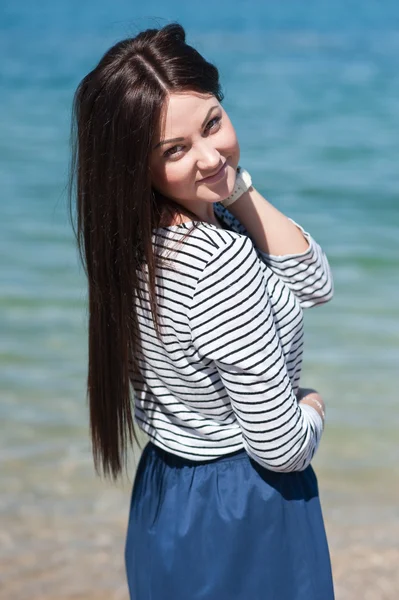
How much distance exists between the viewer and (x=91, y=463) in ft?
12.7

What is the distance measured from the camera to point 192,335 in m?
1.64

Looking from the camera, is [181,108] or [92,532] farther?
[92,532]

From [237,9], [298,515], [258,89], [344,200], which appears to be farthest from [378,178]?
[237,9]

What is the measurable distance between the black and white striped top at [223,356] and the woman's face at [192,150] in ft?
0.28

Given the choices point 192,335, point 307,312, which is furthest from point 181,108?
point 307,312

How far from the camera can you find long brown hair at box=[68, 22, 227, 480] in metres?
1.64

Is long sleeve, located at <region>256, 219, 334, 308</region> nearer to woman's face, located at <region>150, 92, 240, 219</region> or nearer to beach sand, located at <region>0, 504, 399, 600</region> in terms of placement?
woman's face, located at <region>150, 92, 240, 219</region>

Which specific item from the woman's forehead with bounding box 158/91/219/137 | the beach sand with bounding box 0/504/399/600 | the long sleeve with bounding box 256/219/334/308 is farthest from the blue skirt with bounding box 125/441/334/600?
the beach sand with bounding box 0/504/399/600

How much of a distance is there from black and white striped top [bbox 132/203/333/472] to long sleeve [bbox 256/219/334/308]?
209mm

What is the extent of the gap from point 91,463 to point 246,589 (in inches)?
82.1

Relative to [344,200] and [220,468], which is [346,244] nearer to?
[344,200]

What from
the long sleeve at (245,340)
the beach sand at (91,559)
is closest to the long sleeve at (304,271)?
the long sleeve at (245,340)

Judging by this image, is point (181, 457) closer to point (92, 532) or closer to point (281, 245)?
point (281, 245)

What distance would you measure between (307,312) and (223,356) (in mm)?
3663
